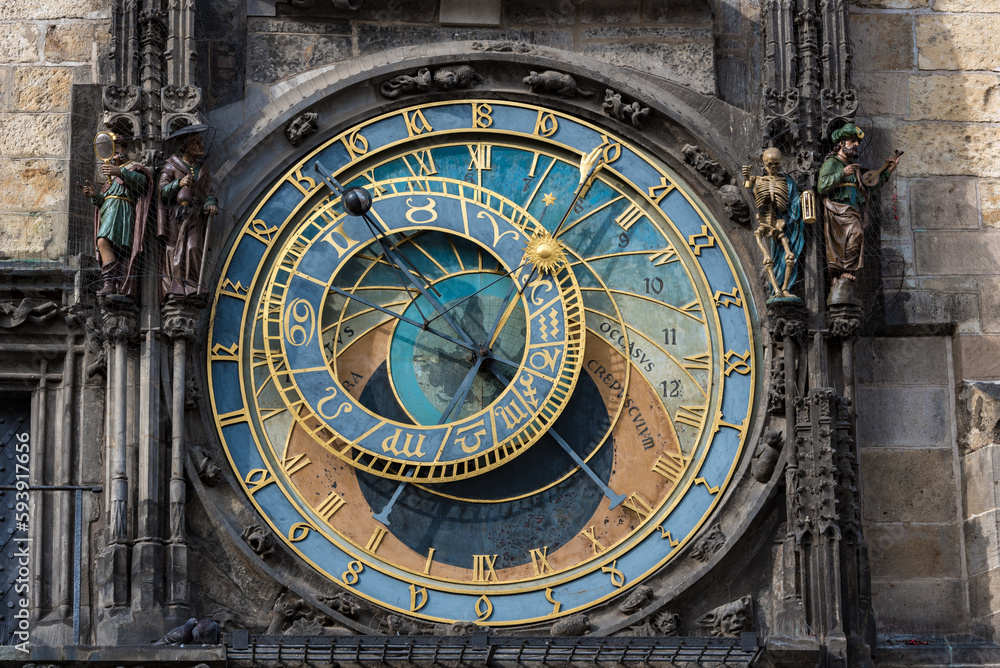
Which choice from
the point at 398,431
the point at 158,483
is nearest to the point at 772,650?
the point at 398,431

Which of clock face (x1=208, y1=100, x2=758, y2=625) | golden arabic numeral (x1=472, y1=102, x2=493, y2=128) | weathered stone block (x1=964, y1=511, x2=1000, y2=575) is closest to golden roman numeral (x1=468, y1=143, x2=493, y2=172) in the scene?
clock face (x1=208, y1=100, x2=758, y2=625)

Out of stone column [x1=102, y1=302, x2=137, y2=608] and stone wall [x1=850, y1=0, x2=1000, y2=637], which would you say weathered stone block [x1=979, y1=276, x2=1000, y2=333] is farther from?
Result: stone column [x1=102, y1=302, x2=137, y2=608]

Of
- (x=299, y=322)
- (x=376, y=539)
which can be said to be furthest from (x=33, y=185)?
(x=376, y=539)

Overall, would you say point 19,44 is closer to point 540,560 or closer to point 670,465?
point 540,560

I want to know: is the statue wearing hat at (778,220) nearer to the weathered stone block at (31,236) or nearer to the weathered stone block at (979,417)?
the weathered stone block at (979,417)

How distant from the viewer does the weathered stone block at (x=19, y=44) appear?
12.0m

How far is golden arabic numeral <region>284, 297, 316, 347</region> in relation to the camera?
11203 millimetres

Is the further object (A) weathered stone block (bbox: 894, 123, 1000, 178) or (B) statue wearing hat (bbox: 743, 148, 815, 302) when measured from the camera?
(A) weathered stone block (bbox: 894, 123, 1000, 178)

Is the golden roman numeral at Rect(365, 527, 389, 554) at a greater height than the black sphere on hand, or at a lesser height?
lesser

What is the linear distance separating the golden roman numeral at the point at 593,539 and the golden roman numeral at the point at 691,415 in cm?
72

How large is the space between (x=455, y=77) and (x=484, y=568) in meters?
2.58

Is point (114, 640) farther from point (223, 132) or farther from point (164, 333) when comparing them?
point (223, 132)

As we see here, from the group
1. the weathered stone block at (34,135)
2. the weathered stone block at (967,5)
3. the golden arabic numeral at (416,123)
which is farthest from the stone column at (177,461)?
the weathered stone block at (967,5)

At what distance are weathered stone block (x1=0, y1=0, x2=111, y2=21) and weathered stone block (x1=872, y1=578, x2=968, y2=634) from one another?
16.8 feet
